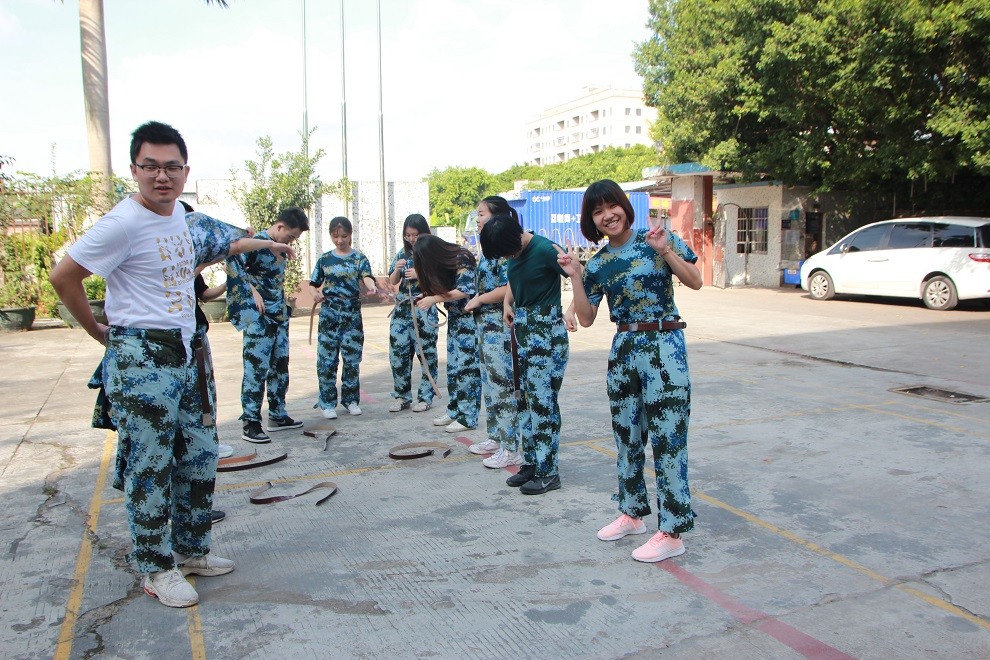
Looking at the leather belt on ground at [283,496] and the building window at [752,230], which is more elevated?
the building window at [752,230]

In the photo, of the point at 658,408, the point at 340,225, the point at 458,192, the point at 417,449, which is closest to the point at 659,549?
the point at 658,408

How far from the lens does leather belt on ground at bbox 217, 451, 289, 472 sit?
5293mm

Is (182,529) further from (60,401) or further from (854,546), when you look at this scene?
(60,401)

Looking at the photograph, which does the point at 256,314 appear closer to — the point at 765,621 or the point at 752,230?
the point at 765,621

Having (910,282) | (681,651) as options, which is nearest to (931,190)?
(910,282)

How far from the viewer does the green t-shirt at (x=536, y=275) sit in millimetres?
4543

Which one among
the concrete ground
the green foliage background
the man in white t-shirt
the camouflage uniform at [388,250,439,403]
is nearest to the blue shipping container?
the camouflage uniform at [388,250,439,403]

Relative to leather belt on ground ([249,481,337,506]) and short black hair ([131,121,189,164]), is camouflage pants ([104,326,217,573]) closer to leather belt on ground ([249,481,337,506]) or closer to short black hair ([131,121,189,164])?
short black hair ([131,121,189,164])

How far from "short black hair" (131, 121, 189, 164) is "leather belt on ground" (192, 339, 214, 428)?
812 mm

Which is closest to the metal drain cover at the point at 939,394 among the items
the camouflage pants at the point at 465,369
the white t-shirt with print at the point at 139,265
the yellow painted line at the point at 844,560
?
the yellow painted line at the point at 844,560

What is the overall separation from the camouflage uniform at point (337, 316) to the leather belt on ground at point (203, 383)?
3347mm

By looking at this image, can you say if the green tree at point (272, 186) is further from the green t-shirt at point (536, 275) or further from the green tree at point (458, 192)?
the green tree at point (458, 192)

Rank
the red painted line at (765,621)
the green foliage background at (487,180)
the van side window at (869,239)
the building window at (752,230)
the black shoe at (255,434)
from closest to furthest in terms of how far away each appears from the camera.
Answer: the red painted line at (765,621) → the black shoe at (255,434) → the van side window at (869,239) → the building window at (752,230) → the green foliage background at (487,180)

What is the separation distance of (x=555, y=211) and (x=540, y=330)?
23559 mm
